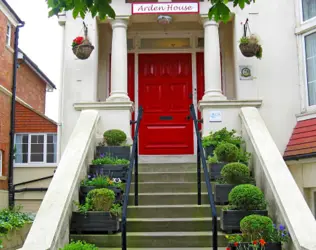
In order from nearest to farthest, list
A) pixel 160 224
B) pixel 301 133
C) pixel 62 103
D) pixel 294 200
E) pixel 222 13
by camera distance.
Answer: pixel 222 13
pixel 294 200
pixel 160 224
pixel 301 133
pixel 62 103

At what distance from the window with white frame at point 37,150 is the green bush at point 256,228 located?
12.1 m

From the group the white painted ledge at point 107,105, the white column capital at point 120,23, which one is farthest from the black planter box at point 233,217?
the white column capital at point 120,23

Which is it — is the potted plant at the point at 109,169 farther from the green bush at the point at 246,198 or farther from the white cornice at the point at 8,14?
the white cornice at the point at 8,14

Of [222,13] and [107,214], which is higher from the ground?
[222,13]

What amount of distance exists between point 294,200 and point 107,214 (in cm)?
239

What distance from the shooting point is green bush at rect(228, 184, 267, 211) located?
19.4ft

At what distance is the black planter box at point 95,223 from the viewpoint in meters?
5.92

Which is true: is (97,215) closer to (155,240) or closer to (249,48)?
(155,240)

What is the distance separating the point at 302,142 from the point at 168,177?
2505 millimetres

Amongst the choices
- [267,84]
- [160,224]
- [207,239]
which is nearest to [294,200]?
[207,239]

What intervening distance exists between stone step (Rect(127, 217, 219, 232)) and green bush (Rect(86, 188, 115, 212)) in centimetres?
42

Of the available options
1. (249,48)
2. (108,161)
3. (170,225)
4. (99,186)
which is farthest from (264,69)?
(99,186)

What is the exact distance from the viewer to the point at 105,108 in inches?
336

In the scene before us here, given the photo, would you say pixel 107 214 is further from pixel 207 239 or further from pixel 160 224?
pixel 207 239
